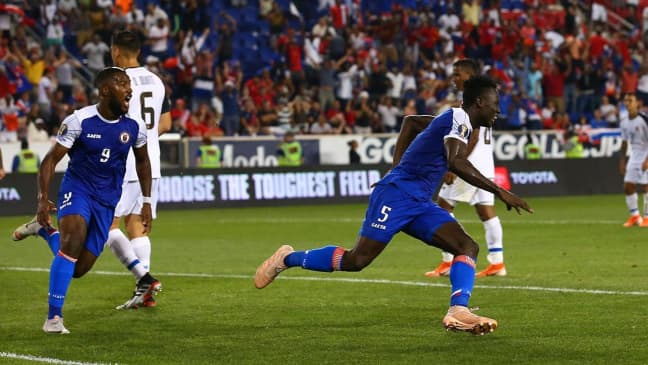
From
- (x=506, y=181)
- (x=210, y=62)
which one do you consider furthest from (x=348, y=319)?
(x=210, y=62)

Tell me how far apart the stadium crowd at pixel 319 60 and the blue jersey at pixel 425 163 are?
19.3 metres

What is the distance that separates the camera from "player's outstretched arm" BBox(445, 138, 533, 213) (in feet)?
27.8

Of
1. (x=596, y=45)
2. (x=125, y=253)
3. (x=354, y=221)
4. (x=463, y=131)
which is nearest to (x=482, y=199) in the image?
(x=125, y=253)

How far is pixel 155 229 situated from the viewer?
21562 mm

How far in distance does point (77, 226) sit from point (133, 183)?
5.86ft

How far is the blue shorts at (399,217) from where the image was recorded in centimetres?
909

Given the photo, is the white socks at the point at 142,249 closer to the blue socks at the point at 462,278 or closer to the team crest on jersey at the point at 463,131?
the blue socks at the point at 462,278

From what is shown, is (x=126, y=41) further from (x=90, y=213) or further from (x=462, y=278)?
(x=462, y=278)

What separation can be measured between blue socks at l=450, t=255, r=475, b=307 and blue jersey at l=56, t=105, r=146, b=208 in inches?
106

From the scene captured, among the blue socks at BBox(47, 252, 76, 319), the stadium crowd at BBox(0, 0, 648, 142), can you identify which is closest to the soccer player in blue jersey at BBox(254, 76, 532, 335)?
the blue socks at BBox(47, 252, 76, 319)

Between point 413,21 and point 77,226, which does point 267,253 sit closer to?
point 77,226

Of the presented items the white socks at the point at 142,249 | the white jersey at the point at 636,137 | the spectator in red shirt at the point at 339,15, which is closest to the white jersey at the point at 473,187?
the white socks at the point at 142,249

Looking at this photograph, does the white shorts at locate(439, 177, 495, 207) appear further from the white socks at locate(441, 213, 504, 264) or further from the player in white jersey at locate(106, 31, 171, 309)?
the player in white jersey at locate(106, 31, 171, 309)

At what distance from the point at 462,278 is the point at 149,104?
12.3ft
